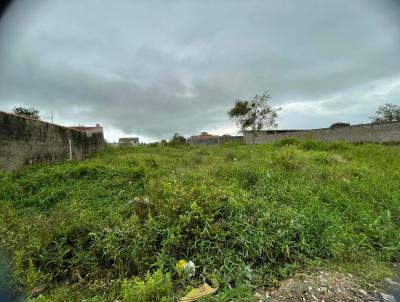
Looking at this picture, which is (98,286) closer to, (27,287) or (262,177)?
(27,287)

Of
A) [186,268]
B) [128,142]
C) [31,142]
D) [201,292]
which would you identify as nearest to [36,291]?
[186,268]

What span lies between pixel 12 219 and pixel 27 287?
1452 mm

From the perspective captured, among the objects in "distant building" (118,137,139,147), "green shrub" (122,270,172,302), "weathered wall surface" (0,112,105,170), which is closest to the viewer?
"green shrub" (122,270,172,302)

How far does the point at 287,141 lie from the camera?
44.0ft

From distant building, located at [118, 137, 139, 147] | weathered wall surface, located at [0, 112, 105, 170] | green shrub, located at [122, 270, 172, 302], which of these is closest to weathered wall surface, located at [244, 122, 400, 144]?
weathered wall surface, located at [0, 112, 105, 170]

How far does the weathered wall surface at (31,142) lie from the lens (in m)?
4.77

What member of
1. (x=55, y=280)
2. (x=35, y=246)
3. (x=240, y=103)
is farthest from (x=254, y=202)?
(x=240, y=103)

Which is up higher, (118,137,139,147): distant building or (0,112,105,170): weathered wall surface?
(118,137,139,147): distant building

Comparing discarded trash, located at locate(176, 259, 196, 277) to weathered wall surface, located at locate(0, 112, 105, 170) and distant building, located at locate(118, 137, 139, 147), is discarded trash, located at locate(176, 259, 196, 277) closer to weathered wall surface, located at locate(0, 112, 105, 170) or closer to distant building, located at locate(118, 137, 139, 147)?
weathered wall surface, located at locate(0, 112, 105, 170)

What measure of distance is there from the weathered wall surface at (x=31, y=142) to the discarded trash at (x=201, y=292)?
16.7ft

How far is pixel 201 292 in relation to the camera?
1608mm

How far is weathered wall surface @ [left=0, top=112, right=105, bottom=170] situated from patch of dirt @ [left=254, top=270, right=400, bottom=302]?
221 inches

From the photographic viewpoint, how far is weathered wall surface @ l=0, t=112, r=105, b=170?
15.6 feet

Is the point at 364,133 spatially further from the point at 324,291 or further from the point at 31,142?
the point at 31,142
